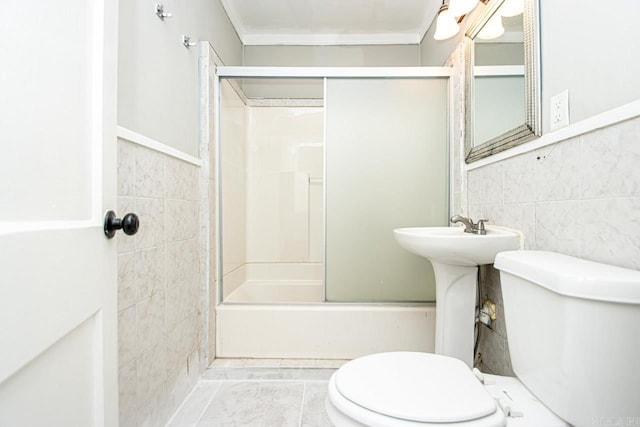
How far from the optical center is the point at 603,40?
813 mm

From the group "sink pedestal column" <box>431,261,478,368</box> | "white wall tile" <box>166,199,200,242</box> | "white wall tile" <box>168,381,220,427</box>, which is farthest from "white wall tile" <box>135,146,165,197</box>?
"sink pedestal column" <box>431,261,478,368</box>

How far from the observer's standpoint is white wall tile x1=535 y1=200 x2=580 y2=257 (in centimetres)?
91

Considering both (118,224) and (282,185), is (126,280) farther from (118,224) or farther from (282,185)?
(282,185)

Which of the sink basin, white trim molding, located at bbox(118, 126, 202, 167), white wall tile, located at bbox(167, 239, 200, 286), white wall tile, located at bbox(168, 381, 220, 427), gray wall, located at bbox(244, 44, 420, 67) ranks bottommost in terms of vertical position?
white wall tile, located at bbox(168, 381, 220, 427)

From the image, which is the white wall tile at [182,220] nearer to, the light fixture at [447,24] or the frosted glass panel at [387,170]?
the frosted glass panel at [387,170]

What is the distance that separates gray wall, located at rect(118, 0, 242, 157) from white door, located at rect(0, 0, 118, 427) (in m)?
0.43

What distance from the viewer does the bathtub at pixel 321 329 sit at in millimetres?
1750

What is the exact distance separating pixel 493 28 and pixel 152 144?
5.12 ft

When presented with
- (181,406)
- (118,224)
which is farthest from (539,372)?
(181,406)

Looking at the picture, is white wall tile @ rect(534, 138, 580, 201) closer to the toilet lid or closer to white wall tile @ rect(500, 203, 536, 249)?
white wall tile @ rect(500, 203, 536, 249)

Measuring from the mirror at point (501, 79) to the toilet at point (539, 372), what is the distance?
1.97 ft

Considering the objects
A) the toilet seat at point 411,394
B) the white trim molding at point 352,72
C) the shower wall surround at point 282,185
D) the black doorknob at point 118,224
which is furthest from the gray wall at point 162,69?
the toilet seat at point 411,394

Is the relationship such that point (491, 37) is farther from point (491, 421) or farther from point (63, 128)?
point (63, 128)

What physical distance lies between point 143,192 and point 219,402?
1019 mm
